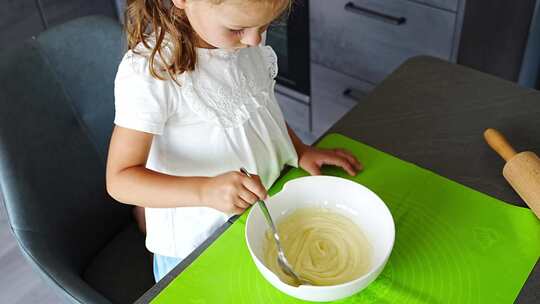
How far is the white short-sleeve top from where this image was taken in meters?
0.77

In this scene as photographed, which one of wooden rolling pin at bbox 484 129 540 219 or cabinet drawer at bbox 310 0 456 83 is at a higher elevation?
wooden rolling pin at bbox 484 129 540 219

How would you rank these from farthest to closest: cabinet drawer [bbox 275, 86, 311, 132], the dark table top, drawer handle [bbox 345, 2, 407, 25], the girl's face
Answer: cabinet drawer [bbox 275, 86, 311, 132]
drawer handle [bbox 345, 2, 407, 25]
the dark table top
the girl's face

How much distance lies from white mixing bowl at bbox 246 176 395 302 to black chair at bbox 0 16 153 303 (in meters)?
0.27

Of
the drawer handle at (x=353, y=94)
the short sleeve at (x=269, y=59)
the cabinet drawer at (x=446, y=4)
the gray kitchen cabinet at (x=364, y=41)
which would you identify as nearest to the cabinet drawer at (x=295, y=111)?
the gray kitchen cabinet at (x=364, y=41)

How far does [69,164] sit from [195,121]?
0.96ft

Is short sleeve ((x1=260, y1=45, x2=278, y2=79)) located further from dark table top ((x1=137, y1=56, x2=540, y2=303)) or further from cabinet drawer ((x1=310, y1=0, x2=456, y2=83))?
cabinet drawer ((x1=310, y1=0, x2=456, y2=83))

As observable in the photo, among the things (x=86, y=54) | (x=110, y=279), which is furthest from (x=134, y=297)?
(x=86, y=54)

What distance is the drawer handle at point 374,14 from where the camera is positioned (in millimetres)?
1683

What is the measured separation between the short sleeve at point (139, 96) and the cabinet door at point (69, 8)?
184 centimetres

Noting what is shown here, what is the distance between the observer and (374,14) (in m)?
1.73

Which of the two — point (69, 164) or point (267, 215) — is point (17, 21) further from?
point (267, 215)

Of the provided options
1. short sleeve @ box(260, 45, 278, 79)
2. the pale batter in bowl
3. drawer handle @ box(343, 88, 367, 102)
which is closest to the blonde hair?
short sleeve @ box(260, 45, 278, 79)

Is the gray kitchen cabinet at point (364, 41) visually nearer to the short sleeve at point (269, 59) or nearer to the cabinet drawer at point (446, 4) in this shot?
the cabinet drawer at point (446, 4)

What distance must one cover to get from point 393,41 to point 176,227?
1.09m
